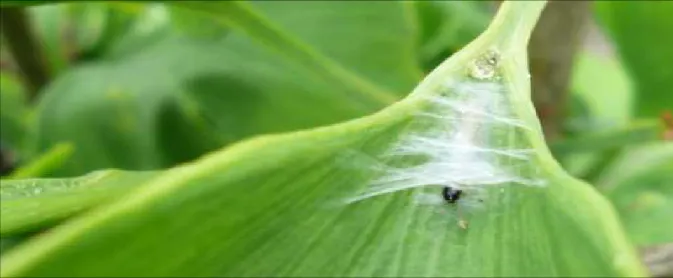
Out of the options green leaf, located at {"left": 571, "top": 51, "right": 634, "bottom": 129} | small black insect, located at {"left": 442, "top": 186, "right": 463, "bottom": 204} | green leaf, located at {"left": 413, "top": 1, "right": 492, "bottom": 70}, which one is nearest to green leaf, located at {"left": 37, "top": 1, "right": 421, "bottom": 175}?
green leaf, located at {"left": 413, "top": 1, "right": 492, "bottom": 70}

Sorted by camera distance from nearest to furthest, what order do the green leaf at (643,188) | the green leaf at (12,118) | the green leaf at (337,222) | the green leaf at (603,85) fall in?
the green leaf at (337,222), the green leaf at (643,188), the green leaf at (12,118), the green leaf at (603,85)

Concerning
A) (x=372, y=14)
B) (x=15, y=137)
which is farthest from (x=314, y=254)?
(x=15, y=137)

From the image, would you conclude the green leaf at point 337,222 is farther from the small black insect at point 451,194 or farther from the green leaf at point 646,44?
the green leaf at point 646,44

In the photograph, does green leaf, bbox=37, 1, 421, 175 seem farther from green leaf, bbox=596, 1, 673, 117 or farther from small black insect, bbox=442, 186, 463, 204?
small black insect, bbox=442, 186, 463, 204

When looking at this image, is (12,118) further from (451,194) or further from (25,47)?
(451,194)

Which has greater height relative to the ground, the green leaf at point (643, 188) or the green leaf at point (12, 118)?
the green leaf at point (12, 118)

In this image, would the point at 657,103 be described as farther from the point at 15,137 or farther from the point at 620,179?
the point at 15,137

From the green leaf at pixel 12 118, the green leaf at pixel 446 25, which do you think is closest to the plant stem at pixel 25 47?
the green leaf at pixel 12 118
